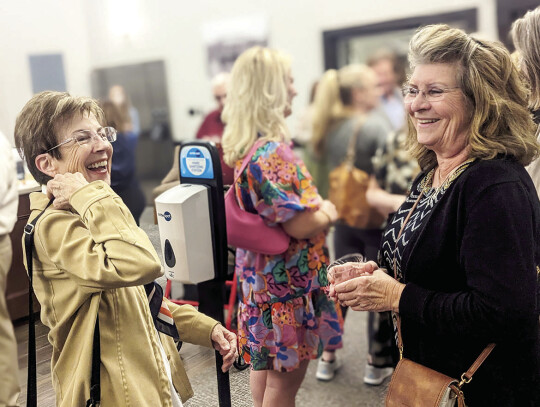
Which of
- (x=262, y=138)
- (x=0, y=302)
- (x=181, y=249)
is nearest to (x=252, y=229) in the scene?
(x=262, y=138)

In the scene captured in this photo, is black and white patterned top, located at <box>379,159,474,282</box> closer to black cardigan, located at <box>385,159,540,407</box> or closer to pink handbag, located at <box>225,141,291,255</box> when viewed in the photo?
black cardigan, located at <box>385,159,540,407</box>

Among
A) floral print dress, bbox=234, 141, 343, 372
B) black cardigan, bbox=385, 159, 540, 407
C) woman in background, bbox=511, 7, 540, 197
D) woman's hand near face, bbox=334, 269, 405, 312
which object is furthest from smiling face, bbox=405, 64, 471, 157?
floral print dress, bbox=234, 141, 343, 372

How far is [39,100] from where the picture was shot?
120 cm

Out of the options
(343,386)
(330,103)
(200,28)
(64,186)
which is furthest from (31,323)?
(200,28)

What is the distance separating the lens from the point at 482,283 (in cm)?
128

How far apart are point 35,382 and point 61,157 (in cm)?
48

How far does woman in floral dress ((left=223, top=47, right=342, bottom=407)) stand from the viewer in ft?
6.93

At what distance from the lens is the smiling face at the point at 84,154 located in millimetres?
1197

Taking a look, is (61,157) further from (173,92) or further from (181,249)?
(173,92)

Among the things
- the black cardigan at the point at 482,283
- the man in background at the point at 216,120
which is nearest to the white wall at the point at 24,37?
the black cardigan at the point at 482,283

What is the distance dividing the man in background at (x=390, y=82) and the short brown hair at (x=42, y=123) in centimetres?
304

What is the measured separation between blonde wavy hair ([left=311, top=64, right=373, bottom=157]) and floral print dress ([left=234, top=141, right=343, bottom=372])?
4.69 feet

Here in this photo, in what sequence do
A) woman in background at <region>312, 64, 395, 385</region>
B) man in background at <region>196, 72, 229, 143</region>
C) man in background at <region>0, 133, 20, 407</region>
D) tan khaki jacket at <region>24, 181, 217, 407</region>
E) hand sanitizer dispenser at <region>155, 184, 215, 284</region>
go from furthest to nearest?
man in background at <region>196, 72, 229, 143</region> → woman in background at <region>312, 64, 395, 385</region> → hand sanitizer dispenser at <region>155, 184, 215, 284</region> → tan khaki jacket at <region>24, 181, 217, 407</region> → man in background at <region>0, 133, 20, 407</region>

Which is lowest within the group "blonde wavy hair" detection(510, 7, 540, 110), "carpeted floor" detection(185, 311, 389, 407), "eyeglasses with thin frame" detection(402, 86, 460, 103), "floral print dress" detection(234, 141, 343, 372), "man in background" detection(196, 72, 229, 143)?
"carpeted floor" detection(185, 311, 389, 407)
